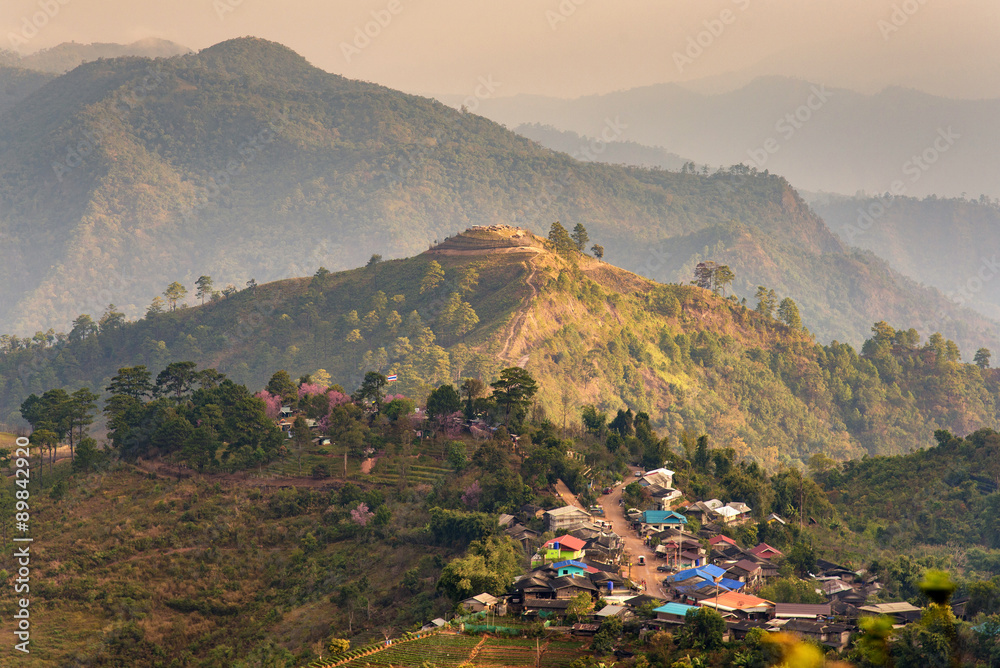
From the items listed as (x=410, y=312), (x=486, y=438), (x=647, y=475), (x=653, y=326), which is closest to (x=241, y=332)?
(x=410, y=312)

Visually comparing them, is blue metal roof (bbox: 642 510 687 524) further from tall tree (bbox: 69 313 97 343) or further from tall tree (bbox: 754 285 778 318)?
tall tree (bbox: 69 313 97 343)

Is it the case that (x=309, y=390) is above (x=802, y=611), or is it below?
above

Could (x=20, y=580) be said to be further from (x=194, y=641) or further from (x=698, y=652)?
(x=698, y=652)

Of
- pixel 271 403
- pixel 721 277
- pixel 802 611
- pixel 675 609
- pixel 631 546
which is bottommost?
pixel 802 611

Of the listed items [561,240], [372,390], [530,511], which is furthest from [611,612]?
[561,240]

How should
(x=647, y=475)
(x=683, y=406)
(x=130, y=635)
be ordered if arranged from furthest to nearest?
(x=683, y=406), (x=647, y=475), (x=130, y=635)

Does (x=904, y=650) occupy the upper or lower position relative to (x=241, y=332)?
lower

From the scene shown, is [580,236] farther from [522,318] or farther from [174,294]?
[174,294]

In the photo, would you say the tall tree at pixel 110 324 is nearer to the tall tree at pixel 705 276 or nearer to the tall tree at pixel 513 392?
the tall tree at pixel 513 392
